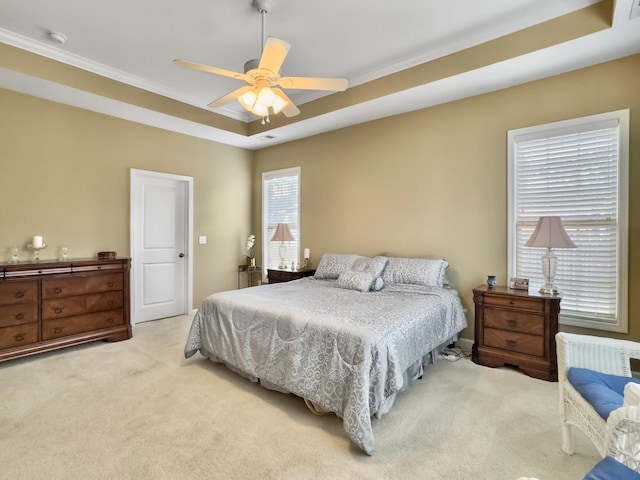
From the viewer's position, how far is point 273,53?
2143mm

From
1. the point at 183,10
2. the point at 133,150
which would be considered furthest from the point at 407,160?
the point at 133,150

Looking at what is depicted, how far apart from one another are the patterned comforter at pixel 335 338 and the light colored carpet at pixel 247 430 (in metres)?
0.17

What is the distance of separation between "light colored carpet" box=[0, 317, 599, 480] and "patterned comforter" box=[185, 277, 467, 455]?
17 centimetres

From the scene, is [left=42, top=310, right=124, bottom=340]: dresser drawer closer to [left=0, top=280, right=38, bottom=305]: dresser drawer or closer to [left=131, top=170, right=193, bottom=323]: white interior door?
[left=0, top=280, right=38, bottom=305]: dresser drawer

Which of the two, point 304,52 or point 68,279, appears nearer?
point 304,52

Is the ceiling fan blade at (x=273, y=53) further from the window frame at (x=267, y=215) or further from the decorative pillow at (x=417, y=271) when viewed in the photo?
the window frame at (x=267, y=215)

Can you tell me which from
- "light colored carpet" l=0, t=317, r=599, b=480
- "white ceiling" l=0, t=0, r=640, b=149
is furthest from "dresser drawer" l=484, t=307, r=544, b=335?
"white ceiling" l=0, t=0, r=640, b=149

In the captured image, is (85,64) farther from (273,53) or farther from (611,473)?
(611,473)

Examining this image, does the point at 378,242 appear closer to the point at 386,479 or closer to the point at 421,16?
the point at 421,16

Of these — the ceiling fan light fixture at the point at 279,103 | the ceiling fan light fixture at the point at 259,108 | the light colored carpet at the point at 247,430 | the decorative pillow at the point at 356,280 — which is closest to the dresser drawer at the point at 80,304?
the light colored carpet at the point at 247,430

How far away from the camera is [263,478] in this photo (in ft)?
5.46

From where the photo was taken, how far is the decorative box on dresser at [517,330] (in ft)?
9.04

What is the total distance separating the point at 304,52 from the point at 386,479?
11.7 feet

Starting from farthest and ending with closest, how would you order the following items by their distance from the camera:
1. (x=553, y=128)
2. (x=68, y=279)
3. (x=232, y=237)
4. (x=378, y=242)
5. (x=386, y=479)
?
1. (x=232, y=237)
2. (x=378, y=242)
3. (x=68, y=279)
4. (x=553, y=128)
5. (x=386, y=479)
